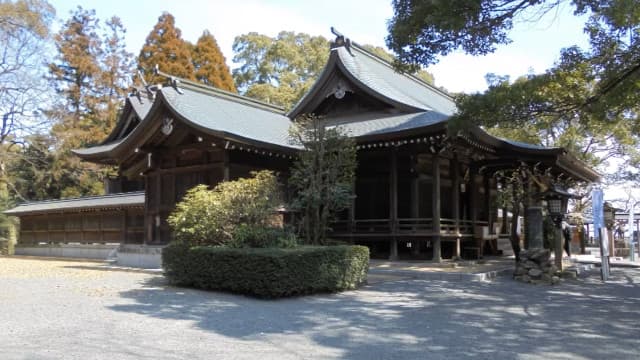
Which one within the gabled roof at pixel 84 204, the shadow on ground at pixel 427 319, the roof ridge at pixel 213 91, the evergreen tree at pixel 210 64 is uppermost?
the evergreen tree at pixel 210 64

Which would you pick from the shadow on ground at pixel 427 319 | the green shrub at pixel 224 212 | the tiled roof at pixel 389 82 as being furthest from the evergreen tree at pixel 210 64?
the shadow on ground at pixel 427 319

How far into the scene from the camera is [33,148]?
31.3m

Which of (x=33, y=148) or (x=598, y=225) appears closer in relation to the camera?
(x=598, y=225)

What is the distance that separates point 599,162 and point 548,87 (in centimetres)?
2229

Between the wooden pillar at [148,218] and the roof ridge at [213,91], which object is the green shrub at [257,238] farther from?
the roof ridge at [213,91]

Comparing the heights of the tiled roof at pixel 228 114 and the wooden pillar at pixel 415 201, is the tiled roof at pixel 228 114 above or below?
above

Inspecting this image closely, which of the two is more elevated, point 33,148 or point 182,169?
point 33,148

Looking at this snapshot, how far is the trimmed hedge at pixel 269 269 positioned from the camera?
33.6 feet

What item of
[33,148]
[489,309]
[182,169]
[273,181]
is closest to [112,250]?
[182,169]

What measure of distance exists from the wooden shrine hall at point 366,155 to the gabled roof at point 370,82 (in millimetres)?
52

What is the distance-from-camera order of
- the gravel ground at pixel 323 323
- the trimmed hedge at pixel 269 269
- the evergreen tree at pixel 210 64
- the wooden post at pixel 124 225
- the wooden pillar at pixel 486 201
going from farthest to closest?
the evergreen tree at pixel 210 64, the wooden post at pixel 124 225, the wooden pillar at pixel 486 201, the trimmed hedge at pixel 269 269, the gravel ground at pixel 323 323

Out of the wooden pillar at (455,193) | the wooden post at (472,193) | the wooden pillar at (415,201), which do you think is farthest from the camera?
the wooden post at (472,193)

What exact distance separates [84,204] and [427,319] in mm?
21834

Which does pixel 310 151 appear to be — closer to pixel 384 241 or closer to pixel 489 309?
pixel 489 309
